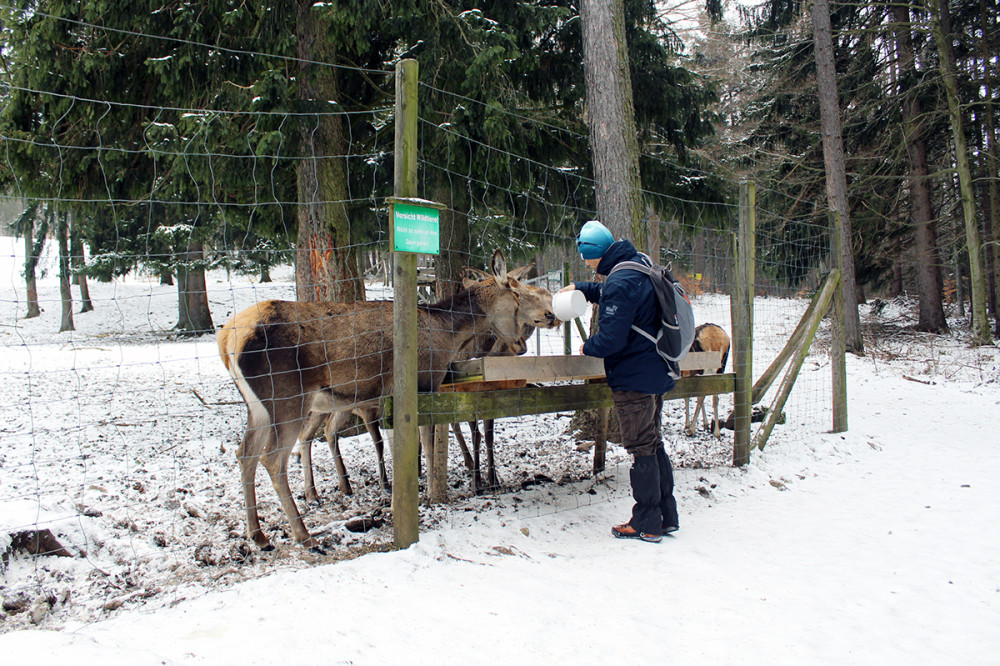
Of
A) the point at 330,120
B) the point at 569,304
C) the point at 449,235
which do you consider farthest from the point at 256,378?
the point at 449,235

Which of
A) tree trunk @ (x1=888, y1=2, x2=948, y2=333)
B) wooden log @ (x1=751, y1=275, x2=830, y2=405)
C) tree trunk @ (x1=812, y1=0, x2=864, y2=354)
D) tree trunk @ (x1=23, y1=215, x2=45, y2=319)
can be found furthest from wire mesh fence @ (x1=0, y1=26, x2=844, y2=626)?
tree trunk @ (x1=888, y1=2, x2=948, y2=333)

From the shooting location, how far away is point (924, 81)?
16141 mm

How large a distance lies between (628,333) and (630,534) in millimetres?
1518

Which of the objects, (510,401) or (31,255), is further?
(510,401)

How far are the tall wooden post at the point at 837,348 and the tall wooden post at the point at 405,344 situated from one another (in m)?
6.41

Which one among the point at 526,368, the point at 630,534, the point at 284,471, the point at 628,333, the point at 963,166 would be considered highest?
the point at 963,166

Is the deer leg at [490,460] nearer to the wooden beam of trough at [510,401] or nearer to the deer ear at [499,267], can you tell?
the wooden beam of trough at [510,401]

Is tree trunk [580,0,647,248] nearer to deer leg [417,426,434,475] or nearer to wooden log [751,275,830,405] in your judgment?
wooden log [751,275,830,405]

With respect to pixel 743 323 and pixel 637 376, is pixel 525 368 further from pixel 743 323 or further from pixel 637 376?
pixel 743 323

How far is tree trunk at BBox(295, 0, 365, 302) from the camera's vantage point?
7.61 m

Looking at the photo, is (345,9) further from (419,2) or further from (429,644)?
(429,644)

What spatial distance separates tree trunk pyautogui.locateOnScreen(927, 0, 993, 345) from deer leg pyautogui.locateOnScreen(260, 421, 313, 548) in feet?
58.1

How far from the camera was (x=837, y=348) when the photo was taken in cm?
859

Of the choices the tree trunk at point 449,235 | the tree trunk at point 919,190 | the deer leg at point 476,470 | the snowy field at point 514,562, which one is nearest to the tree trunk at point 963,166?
the tree trunk at point 919,190
